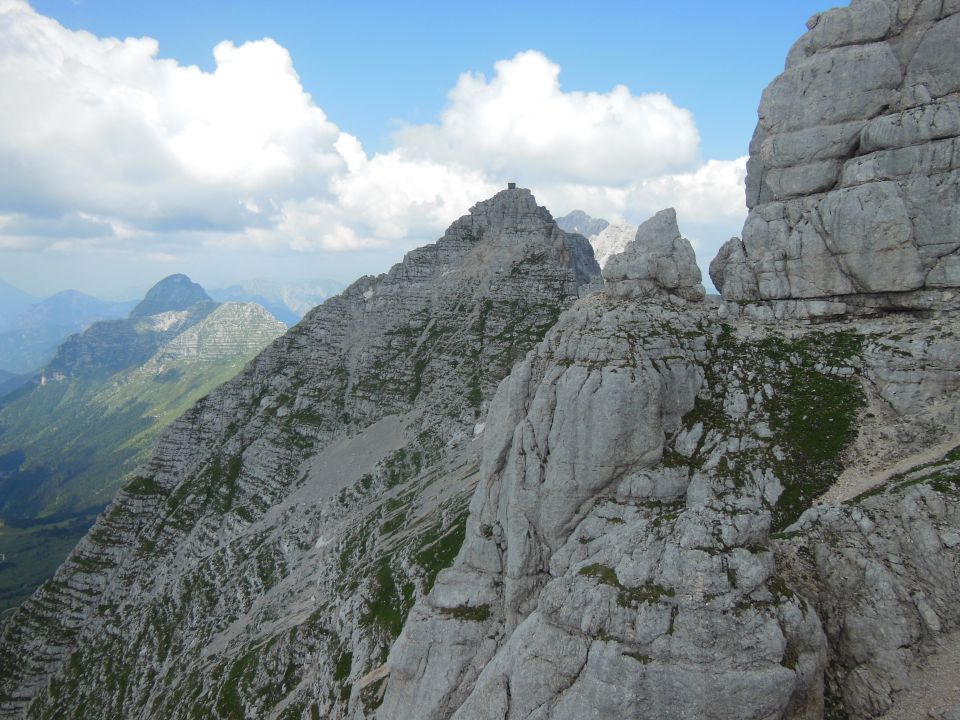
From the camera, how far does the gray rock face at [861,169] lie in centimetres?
4566

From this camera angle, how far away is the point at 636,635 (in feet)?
86.9

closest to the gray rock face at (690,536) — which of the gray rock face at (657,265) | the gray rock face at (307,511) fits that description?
the gray rock face at (657,265)

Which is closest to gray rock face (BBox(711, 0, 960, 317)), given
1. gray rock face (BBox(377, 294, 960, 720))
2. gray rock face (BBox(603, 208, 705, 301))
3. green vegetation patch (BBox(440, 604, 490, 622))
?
gray rock face (BBox(603, 208, 705, 301))

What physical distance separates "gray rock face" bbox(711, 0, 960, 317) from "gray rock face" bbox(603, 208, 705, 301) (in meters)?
4.14

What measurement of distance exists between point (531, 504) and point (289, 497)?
96777mm

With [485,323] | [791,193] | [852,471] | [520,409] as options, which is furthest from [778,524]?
[485,323]

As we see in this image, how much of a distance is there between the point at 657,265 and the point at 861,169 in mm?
18758

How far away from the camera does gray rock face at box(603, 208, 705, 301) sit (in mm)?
53062

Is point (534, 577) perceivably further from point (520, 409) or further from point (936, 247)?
point (936, 247)

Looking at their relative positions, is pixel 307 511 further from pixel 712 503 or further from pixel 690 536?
pixel 690 536

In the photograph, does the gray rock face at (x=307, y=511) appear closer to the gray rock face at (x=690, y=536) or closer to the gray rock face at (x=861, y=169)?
the gray rock face at (x=690, y=536)

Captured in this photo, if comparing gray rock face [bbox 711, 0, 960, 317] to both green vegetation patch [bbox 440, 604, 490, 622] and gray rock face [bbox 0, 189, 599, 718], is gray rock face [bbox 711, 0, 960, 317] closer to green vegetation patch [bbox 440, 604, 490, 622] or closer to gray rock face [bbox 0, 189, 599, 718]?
green vegetation patch [bbox 440, 604, 490, 622]

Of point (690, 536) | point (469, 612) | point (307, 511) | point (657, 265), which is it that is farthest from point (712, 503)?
point (307, 511)

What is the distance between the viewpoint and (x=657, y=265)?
54000mm
